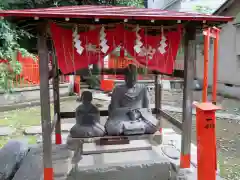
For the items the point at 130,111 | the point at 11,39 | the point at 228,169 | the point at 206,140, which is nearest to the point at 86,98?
the point at 130,111

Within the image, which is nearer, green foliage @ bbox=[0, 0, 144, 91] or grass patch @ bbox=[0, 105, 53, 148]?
green foliage @ bbox=[0, 0, 144, 91]

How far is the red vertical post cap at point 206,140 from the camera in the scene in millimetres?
3244

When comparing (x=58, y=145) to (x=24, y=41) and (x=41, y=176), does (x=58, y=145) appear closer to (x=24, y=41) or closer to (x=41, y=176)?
(x=41, y=176)

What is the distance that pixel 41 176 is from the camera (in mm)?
4422

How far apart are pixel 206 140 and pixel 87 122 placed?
2.92 m

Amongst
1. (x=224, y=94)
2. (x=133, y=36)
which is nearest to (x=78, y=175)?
(x=133, y=36)

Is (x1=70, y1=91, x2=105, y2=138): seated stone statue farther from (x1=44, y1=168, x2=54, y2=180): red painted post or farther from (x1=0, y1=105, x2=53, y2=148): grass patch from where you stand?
(x1=0, y1=105, x2=53, y2=148): grass patch

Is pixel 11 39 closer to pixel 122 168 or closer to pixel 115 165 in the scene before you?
pixel 115 165

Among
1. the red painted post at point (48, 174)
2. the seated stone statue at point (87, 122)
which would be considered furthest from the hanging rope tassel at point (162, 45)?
the red painted post at point (48, 174)

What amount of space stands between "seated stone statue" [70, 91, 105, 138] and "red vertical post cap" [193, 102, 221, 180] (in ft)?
7.93

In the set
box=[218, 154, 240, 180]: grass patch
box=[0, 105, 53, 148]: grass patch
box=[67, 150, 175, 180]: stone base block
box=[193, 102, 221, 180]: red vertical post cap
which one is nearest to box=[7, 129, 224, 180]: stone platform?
box=[67, 150, 175, 180]: stone base block

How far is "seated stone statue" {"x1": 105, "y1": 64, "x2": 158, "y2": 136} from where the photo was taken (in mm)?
5066

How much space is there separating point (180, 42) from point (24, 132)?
642 cm

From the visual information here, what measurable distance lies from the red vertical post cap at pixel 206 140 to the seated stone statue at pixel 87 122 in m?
2.42
